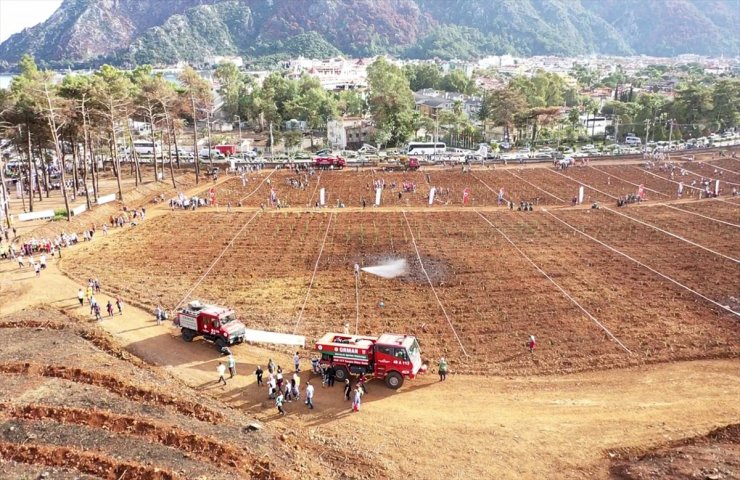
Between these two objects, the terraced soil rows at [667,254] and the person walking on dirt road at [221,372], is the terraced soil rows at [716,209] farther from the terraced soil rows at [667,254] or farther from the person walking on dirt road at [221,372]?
the person walking on dirt road at [221,372]

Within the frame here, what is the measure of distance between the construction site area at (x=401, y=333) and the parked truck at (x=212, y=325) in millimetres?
730

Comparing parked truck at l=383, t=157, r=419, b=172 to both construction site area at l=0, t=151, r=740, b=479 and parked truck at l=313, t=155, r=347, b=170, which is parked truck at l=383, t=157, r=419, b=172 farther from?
construction site area at l=0, t=151, r=740, b=479

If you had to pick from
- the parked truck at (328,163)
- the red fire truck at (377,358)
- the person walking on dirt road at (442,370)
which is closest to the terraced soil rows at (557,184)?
the parked truck at (328,163)

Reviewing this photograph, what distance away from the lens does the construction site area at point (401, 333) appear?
16.8m

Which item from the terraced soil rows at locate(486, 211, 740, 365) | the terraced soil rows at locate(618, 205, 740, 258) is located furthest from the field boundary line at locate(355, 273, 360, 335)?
the terraced soil rows at locate(618, 205, 740, 258)

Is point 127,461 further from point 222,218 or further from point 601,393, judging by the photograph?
point 222,218

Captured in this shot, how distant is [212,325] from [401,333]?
857cm

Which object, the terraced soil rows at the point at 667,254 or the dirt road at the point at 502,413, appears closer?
the dirt road at the point at 502,413

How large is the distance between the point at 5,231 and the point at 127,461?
108ft

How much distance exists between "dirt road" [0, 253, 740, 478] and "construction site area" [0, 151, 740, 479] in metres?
0.08

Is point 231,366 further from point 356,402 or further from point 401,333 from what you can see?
point 401,333

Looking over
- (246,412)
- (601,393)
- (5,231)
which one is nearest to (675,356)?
(601,393)

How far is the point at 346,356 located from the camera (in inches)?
851

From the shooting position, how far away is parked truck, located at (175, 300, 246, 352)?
24.3 meters
